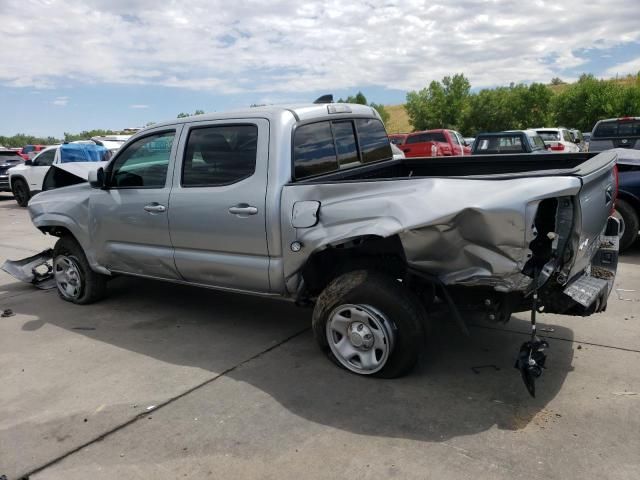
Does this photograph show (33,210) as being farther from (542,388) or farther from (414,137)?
(414,137)

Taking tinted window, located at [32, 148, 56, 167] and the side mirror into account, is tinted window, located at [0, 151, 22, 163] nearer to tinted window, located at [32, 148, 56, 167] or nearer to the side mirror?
tinted window, located at [32, 148, 56, 167]

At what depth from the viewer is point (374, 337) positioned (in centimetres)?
369

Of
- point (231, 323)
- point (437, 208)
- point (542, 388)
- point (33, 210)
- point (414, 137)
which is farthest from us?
point (414, 137)

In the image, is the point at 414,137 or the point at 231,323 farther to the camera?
the point at 414,137

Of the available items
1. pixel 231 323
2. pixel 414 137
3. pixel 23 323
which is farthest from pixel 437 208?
pixel 414 137

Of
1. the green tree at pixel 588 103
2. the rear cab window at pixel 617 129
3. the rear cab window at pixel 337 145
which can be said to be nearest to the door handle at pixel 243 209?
the rear cab window at pixel 337 145

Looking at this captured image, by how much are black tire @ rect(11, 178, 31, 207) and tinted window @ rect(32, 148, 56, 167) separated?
29.0 inches

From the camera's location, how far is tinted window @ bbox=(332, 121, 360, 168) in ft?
15.2

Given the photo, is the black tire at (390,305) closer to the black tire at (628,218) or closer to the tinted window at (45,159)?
the black tire at (628,218)

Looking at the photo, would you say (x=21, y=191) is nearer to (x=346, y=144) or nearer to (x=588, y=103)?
(x=346, y=144)

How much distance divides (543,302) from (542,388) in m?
0.62

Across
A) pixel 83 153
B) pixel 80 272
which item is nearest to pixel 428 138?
pixel 83 153

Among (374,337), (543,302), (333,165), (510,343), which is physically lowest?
(510,343)

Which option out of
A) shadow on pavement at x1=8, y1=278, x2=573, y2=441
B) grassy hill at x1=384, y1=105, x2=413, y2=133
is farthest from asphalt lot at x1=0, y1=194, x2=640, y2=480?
grassy hill at x1=384, y1=105, x2=413, y2=133
